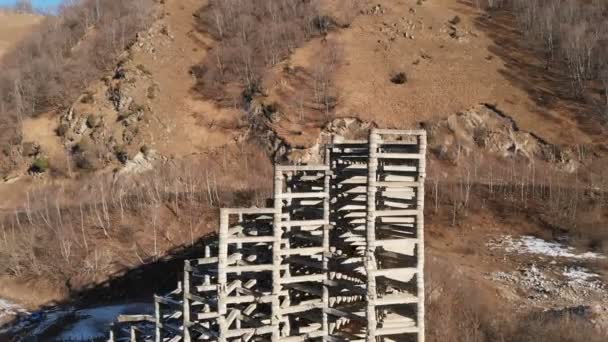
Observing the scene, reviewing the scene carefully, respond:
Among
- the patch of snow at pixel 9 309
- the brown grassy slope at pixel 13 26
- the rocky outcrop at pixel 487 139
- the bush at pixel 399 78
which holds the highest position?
the brown grassy slope at pixel 13 26

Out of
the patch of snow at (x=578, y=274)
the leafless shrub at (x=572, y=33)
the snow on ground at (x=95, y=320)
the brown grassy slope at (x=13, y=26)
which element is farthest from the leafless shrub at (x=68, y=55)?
the patch of snow at (x=578, y=274)

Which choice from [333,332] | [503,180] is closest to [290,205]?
[333,332]

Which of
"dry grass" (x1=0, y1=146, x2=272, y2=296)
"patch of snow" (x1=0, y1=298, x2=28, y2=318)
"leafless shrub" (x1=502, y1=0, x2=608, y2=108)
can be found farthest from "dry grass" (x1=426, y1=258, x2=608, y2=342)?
"leafless shrub" (x1=502, y1=0, x2=608, y2=108)

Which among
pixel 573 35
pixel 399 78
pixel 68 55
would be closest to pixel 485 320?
pixel 399 78

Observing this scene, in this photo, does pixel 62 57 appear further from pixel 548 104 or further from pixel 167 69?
pixel 548 104

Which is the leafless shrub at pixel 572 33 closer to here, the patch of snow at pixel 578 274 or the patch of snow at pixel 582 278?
the patch of snow at pixel 578 274

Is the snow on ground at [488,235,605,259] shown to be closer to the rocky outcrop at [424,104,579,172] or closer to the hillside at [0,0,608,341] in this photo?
the hillside at [0,0,608,341]
